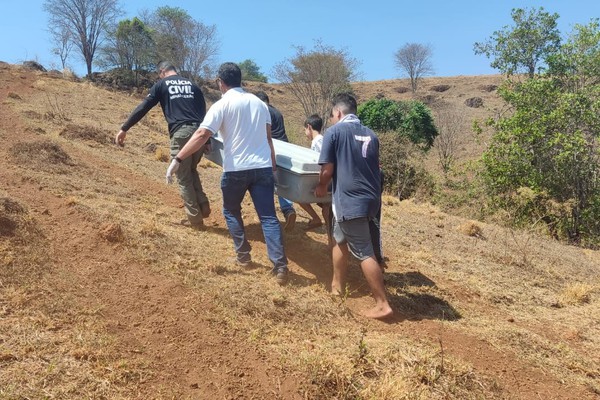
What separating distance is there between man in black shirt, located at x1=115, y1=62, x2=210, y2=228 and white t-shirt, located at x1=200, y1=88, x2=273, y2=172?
3.30 feet

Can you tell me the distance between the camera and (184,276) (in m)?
3.98

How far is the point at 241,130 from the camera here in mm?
4188

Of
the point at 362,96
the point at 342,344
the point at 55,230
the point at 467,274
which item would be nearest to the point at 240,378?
the point at 342,344

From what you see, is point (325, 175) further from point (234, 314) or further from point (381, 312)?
point (234, 314)

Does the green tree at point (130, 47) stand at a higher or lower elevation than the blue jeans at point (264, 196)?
higher

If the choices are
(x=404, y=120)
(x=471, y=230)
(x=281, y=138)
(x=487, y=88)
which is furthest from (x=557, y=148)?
(x=487, y=88)

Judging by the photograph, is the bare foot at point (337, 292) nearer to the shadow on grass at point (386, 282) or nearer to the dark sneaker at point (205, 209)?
the shadow on grass at point (386, 282)

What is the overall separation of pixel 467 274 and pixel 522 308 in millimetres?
816

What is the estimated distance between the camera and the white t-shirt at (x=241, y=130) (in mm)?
4160

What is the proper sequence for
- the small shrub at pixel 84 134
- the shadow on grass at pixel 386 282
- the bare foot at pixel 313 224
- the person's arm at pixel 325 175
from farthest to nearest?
1. the small shrub at pixel 84 134
2. the bare foot at pixel 313 224
3. the shadow on grass at pixel 386 282
4. the person's arm at pixel 325 175

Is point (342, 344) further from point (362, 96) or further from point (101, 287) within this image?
point (362, 96)

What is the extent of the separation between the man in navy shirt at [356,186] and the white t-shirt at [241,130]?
597mm

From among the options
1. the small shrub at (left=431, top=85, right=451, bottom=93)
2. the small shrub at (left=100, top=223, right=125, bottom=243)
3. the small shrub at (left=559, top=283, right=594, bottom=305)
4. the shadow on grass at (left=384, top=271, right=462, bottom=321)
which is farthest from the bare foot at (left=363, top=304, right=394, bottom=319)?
the small shrub at (left=431, top=85, right=451, bottom=93)

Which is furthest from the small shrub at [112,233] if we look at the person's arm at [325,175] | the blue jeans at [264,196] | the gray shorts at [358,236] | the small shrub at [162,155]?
the small shrub at [162,155]
